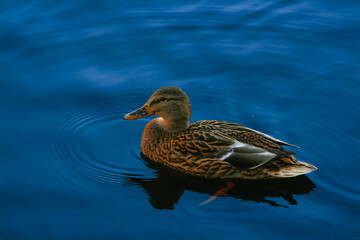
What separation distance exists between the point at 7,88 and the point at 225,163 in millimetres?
3955

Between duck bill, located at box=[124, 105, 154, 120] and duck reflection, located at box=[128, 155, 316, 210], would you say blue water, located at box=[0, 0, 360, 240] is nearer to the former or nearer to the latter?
duck reflection, located at box=[128, 155, 316, 210]

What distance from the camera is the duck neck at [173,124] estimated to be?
22.4 feet

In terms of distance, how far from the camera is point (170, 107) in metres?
6.71

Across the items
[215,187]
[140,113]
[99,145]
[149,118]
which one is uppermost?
[140,113]

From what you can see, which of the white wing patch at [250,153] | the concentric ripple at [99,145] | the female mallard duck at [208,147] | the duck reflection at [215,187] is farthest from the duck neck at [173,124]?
the white wing patch at [250,153]

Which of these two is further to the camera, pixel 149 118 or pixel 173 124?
pixel 149 118

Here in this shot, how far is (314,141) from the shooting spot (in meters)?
7.05

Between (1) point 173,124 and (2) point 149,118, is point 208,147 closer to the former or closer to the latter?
(1) point 173,124

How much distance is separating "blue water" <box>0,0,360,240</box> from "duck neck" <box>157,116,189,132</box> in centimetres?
55

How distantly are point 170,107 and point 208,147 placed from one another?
0.78m

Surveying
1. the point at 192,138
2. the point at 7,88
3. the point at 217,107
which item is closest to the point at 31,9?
the point at 7,88

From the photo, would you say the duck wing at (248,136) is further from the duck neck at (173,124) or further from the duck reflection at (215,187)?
the duck reflection at (215,187)

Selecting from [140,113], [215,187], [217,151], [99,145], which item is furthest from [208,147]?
[99,145]

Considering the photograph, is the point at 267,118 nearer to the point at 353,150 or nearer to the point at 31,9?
the point at 353,150
